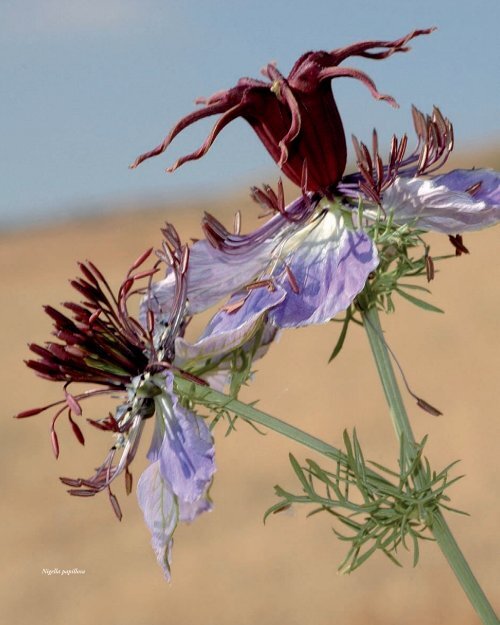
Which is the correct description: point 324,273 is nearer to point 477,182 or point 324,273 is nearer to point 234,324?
point 234,324

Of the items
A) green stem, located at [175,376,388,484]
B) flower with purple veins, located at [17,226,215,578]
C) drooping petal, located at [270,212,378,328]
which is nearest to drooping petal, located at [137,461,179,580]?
flower with purple veins, located at [17,226,215,578]

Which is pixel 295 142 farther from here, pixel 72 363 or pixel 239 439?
pixel 239 439

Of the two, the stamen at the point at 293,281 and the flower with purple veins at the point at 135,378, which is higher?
the stamen at the point at 293,281

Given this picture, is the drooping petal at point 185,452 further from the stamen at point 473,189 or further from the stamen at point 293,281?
the stamen at point 473,189

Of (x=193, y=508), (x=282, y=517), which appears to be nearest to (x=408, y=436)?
(x=193, y=508)

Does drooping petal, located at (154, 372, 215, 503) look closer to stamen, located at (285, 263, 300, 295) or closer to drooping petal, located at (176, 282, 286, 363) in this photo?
drooping petal, located at (176, 282, 286, 363)

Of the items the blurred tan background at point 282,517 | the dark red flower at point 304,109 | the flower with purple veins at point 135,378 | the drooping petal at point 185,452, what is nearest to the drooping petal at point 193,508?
the flower with purple veins at point 135,378
